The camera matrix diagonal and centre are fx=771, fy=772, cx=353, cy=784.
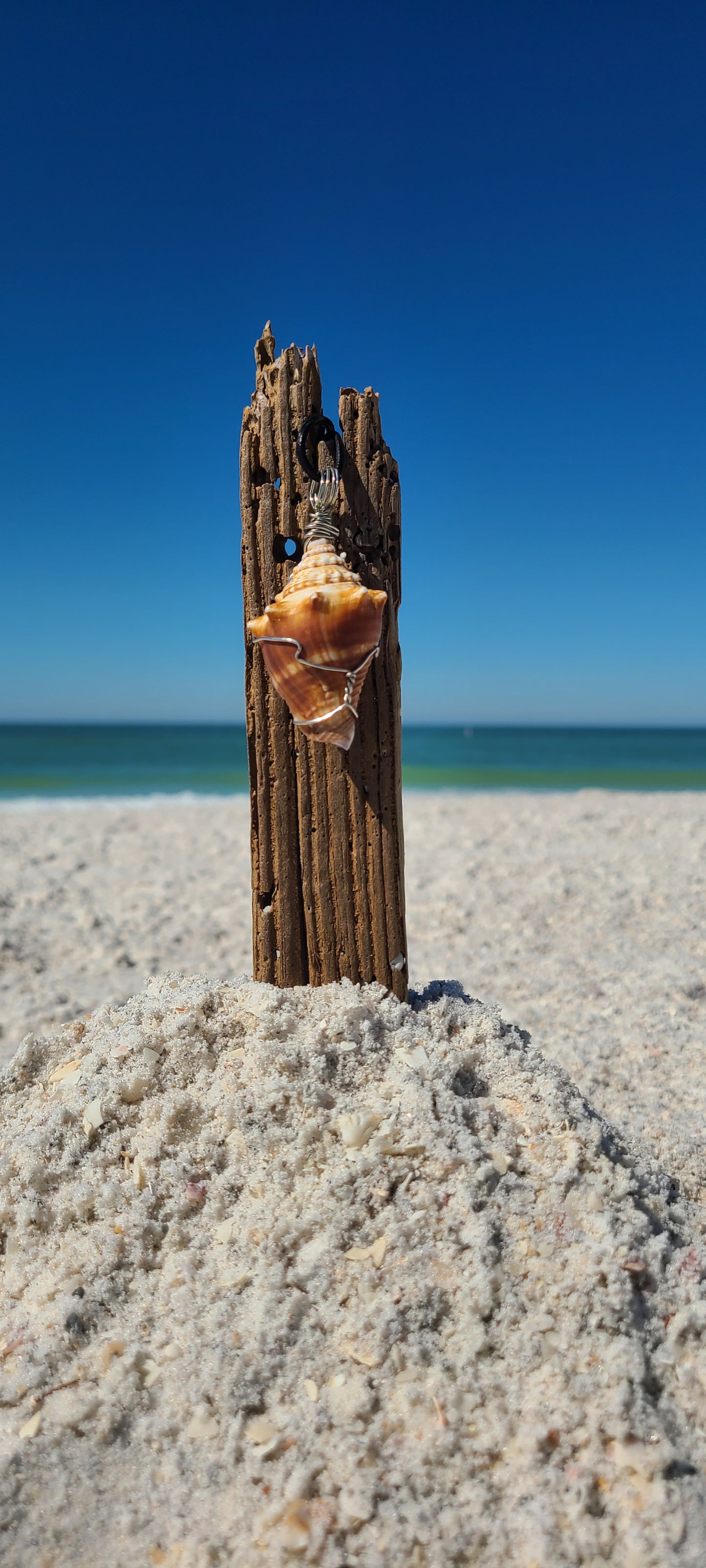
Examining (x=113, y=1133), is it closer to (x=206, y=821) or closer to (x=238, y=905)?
(x=238, y=905)

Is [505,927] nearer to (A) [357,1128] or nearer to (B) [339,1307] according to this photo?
(A) [357,1128]

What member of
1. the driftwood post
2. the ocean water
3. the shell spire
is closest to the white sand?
the driftwood post

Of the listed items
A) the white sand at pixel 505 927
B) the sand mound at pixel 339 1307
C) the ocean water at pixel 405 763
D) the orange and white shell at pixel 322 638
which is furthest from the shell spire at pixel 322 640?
the ocean water at pixel 405 763

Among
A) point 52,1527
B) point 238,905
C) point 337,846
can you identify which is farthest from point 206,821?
point 52,1527

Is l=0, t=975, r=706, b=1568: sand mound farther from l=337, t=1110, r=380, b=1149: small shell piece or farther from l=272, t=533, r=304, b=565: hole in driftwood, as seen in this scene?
l=272, t=533, r=304, b=565: hole in driftwood

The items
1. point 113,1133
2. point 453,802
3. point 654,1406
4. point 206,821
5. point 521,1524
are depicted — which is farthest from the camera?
point 453,802

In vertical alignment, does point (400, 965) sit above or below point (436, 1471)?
above

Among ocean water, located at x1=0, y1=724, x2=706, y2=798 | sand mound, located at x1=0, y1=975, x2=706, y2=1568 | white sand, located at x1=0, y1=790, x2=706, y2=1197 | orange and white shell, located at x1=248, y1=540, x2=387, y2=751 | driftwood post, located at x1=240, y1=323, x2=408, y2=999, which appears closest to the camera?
sand mound, located at x1=0, y1=975, x2=706, y2=1568
